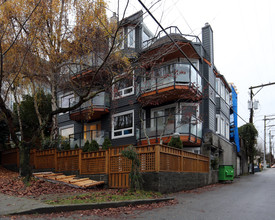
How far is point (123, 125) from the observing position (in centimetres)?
2005

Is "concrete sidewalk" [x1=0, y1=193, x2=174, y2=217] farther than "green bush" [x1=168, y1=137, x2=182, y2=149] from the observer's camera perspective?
No

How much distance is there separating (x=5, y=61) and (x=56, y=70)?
266 centimetres

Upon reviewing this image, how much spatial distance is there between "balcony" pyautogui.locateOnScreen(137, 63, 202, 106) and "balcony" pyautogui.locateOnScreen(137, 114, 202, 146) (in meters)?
1.32

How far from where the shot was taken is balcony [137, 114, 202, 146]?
16234 millimetres

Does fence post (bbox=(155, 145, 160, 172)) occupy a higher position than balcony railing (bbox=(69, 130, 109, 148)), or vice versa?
balcony railing (bbox=(69, 130, 109, 148))

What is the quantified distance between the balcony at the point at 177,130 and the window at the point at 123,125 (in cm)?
198

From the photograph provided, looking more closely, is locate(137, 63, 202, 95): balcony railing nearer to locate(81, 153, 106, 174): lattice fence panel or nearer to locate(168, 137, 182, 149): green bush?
locate(168, 137, 182, 149): green bush

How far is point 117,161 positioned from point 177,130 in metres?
5.60

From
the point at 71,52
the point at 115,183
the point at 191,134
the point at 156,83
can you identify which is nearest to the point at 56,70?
the point at 71,52

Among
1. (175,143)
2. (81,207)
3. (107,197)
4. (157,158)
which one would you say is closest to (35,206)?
(81,207)

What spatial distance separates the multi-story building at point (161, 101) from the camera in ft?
53.8

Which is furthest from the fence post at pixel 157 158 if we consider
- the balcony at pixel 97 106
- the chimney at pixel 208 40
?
the chimney at pixel 208 40

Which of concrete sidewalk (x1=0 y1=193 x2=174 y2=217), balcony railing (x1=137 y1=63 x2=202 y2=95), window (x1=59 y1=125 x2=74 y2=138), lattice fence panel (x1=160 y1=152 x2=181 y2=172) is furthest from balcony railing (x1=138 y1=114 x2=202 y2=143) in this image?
window (x1=59 y1=125 x2=74 y2=138)

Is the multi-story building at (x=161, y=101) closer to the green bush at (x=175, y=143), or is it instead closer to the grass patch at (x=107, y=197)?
the green bush at (x=175, y=143)
